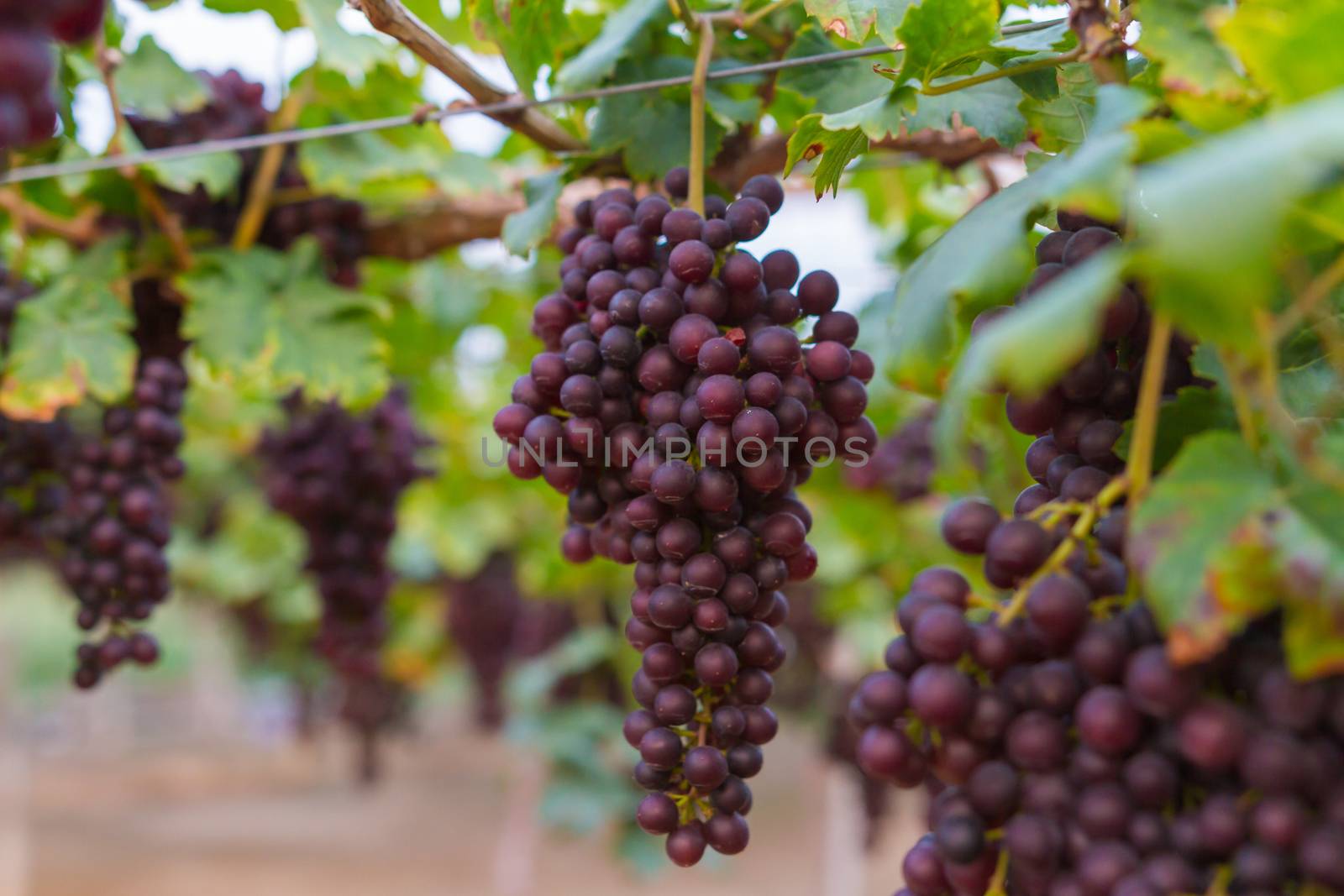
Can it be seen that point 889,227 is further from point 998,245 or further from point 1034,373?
point 1034,373

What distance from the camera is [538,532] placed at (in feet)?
15.2

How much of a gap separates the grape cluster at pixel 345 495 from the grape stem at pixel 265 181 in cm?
46

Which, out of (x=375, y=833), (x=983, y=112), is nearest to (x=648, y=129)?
(x=983, y=112)

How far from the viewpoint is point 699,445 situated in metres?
0.90

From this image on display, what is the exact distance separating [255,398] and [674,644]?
2136 mm

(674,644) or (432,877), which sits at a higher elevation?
(674,644)

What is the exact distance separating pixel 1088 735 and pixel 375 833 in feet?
22.9

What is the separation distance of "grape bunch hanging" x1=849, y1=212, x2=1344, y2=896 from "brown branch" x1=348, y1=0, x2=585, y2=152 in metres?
0.74

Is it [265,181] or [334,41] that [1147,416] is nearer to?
[334,41]

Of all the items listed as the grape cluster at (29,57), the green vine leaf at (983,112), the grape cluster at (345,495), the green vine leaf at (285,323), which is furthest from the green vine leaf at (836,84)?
the grape cluster at (345,495)

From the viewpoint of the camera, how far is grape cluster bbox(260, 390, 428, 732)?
7.09 feet

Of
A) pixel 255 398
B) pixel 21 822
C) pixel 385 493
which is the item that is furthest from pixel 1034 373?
pixel 21 822

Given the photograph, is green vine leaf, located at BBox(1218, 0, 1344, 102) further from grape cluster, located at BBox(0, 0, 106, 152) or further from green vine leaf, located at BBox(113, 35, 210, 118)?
green vine leaf, located at BBox(113, 35, 210, 118)

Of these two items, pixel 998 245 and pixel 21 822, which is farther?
pixel 21 822
